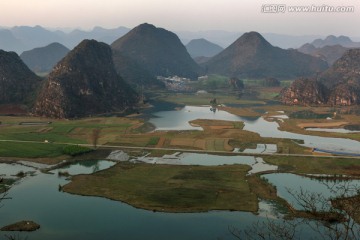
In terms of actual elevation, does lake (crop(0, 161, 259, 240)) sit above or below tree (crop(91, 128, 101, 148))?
below

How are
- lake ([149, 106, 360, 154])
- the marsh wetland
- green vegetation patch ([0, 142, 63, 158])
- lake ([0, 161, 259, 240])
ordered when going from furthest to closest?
lake ([149, 106, 360, 154]) → green vegetation patch ([0, 142, 63, 158]) → the marsh wetland → lake ([0, 161, 259, 240])

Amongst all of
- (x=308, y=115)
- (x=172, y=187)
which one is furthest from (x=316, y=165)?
(x=308, y=115)

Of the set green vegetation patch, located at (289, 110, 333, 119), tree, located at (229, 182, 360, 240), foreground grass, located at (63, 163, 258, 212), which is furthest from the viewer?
green vegetation patch, located at (289, 110, 333, 119)

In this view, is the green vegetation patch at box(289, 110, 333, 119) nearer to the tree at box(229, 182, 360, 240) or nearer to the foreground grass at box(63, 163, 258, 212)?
the foreground grass at box(63, 163, 258, 212)

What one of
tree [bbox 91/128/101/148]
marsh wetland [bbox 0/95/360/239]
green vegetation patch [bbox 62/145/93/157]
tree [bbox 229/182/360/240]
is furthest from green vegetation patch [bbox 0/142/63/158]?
tree [bbox 229/182/360/240]

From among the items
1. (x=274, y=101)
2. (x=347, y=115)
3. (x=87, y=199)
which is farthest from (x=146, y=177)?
(x=274, y=101)

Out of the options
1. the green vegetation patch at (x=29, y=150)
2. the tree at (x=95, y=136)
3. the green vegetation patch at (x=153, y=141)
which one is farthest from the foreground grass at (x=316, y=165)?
the green vegetation patch at (x=29, y=150)

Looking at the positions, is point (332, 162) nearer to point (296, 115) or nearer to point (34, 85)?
point (296, 115)
